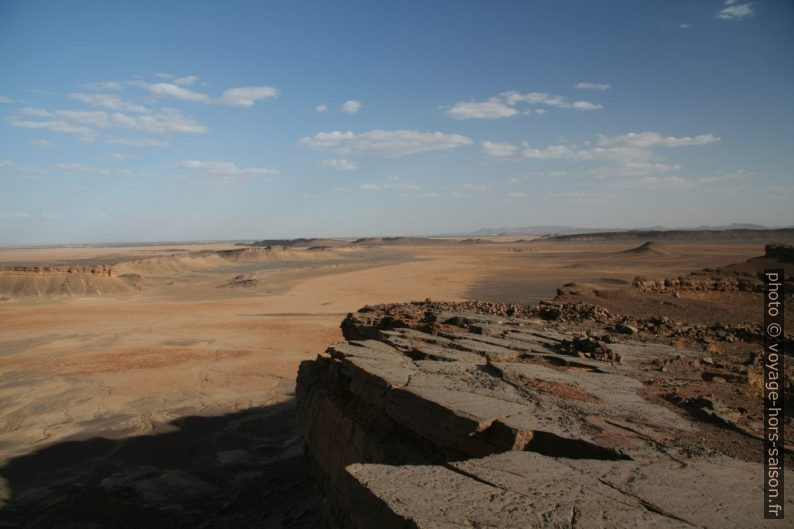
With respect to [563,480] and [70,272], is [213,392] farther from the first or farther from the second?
[70,272]

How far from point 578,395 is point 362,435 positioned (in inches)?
110

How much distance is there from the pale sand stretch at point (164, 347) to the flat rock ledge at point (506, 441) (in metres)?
6.94

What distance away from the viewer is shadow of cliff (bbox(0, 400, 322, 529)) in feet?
Result: 26.7

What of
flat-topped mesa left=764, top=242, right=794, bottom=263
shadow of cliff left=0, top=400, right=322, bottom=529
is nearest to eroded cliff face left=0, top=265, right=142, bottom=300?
shadow of cliff left=0, top=400, right=322, bottom=529

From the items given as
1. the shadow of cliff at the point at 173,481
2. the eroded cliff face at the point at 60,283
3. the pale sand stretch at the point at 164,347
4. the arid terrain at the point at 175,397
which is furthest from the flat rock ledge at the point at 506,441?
the eroded cliff face at the point at 60,283

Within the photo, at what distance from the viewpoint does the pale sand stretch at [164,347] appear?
1298 centimetres

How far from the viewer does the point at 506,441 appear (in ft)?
15.6

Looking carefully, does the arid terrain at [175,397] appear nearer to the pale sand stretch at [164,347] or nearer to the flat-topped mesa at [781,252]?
the pale sand stretch at [164,347]

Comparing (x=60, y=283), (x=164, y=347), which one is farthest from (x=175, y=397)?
(x=60, y=283)

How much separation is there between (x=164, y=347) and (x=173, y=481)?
12.4m

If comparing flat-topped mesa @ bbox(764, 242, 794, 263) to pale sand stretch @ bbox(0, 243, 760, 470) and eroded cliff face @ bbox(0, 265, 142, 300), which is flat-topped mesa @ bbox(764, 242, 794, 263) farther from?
eroded cliff face @ bbox(0, 265, 142, 300)

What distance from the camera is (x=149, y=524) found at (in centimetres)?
804

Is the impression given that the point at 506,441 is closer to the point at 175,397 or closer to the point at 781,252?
the point at 175,397

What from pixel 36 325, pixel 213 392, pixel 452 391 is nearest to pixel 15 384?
pixel 213 392
